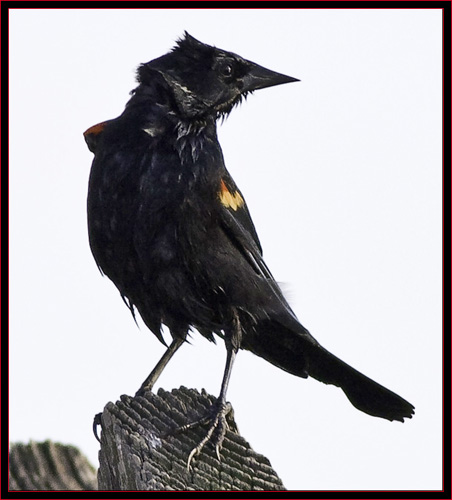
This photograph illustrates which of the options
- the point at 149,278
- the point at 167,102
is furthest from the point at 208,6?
the point at 149,278

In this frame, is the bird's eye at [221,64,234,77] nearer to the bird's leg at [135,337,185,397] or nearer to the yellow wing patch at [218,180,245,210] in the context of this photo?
the yellow wing patch at [218,180,245,210]

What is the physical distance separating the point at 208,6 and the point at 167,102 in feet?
1.92

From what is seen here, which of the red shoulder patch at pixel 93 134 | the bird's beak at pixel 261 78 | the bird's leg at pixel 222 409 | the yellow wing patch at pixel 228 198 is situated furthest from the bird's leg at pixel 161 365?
the bird's beak at pixel 261 78

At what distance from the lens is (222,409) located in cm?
397

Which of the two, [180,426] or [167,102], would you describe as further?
[167,102]

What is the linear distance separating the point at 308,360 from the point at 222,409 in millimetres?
1345

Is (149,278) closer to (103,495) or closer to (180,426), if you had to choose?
(180,426)

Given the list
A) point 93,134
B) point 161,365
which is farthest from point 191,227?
point 161,365

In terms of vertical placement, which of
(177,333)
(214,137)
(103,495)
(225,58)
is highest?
(225,58)

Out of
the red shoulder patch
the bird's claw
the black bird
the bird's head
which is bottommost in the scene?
the bird's claw

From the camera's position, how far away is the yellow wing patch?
475 cm

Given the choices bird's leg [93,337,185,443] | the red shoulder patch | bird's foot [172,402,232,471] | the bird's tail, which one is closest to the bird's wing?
the bird's tail

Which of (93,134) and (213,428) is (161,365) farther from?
(213,428)

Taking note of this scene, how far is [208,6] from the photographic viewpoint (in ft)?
16.5
